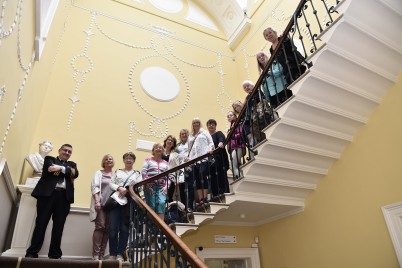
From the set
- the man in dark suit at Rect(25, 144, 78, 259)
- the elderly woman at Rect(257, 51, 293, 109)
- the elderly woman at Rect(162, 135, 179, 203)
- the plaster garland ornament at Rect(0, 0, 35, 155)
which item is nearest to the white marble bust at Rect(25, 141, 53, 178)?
the man in dark suit at Rect(25, 144, 78, 259)

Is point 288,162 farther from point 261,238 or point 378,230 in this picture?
point 261,238

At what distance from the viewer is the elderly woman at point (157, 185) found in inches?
153

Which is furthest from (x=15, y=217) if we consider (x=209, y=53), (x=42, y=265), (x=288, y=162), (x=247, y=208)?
(x=209, y=53)

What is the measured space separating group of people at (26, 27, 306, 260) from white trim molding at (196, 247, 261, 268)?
4.81 ft

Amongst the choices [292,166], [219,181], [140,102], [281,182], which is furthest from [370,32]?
[140,102]

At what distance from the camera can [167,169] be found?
13.7 feet

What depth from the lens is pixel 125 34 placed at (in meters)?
7.37

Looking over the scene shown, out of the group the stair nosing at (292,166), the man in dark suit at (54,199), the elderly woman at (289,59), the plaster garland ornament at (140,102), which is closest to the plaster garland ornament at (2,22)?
the man in dark suit at (54,199)

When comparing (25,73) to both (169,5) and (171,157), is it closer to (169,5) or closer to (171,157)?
(171,157)

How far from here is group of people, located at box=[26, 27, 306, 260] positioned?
11.3 feet

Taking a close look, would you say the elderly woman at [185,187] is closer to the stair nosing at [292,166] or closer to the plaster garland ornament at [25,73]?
the stair nosing at [292,166]

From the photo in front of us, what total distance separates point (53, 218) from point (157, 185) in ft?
4.03

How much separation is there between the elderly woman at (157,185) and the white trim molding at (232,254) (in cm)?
181

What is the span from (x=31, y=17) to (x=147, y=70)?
3.72 meters
